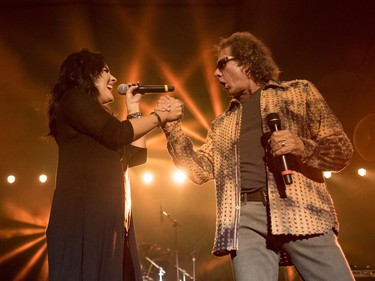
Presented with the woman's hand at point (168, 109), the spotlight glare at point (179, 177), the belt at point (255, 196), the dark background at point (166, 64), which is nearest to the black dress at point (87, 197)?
the woman's hand at point (168, 109)

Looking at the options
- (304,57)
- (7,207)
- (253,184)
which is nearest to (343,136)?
(253,184)

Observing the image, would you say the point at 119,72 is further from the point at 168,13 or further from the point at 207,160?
the point at 207,160

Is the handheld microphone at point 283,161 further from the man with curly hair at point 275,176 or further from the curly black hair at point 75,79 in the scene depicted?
the curly black hair at point 75,79

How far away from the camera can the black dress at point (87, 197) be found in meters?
1.59

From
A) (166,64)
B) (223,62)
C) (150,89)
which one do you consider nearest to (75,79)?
→ (150,89)

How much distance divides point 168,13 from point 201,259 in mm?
6887

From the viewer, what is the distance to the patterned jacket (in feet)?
5.63

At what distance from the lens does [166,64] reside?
17.7 ft

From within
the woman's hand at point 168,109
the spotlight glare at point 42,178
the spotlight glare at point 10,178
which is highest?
the spotlight glare at point 42,178

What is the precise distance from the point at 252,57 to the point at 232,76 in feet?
0.68

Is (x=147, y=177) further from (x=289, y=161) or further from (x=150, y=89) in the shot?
(x=289, y=161)

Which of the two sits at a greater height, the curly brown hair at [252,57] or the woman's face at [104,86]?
the curly brown hair at [252,57]

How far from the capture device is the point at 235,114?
2.30 m

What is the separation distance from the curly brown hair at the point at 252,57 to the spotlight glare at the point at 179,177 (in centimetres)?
682
